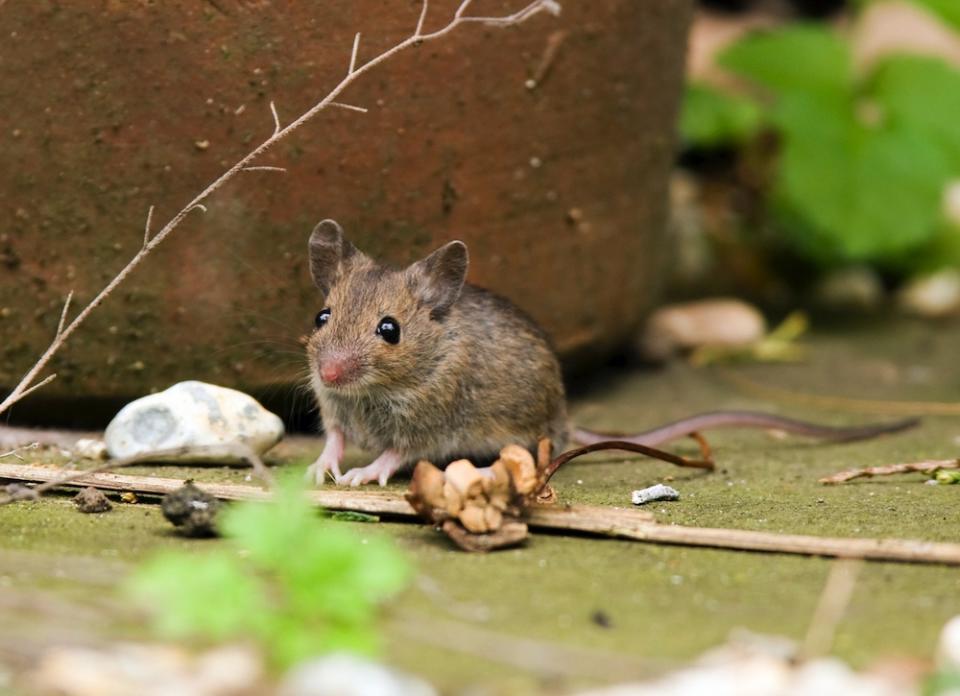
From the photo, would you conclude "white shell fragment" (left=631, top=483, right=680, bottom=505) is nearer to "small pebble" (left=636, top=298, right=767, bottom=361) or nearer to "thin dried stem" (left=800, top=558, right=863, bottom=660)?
"thin dried stem" (left=800, top=558, right=863, bottom=660)

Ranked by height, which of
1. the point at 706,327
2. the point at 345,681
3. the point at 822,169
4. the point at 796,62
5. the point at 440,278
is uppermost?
the point at 796,62

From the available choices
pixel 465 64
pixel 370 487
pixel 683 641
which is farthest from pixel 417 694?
pixel 465 64

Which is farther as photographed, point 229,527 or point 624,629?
point 624,629

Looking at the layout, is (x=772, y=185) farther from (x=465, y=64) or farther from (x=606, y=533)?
(x=606, y=533)

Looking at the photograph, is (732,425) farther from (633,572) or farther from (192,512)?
(192,512)

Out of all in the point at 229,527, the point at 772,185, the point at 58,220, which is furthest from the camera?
the point at 772,185

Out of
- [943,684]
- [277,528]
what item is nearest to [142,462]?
[277,528]

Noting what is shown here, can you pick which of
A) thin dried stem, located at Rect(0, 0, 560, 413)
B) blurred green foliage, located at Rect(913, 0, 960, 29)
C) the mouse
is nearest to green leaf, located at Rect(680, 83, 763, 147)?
blurred green foliage, located at Rect(913, 0, 960, 29)
